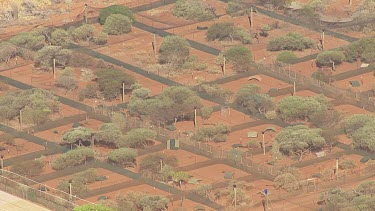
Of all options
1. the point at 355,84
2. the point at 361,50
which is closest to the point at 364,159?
Result: the point at 355,84

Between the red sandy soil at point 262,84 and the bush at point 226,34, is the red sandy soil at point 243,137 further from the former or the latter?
the bush at point 226,34

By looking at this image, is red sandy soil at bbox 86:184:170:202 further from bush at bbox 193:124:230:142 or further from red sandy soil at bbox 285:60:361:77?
red sandy soil at bbox 285:60:361:77

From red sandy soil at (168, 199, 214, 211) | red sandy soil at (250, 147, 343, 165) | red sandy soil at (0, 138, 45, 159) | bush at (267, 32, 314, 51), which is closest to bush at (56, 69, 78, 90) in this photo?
red sandy soil at (0, 138, 45, 159)

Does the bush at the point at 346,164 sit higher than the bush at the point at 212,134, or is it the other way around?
→ the bush at the point at 346,164

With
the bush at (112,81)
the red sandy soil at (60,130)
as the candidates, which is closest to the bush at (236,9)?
the bush at (112,81)

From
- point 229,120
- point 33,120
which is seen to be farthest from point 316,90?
point 33,120
